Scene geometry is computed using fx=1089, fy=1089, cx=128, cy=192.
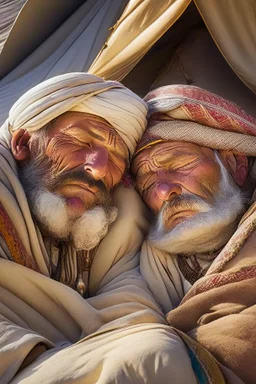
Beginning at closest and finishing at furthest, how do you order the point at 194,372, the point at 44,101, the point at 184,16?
the point at 194,372 < the point at 44,101 < the point at 184,16

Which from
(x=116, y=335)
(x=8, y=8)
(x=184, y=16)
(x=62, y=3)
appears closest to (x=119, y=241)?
(x=116, y=335)

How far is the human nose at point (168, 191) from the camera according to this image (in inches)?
140

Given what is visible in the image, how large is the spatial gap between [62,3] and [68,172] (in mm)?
1860

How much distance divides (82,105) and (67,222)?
426 mm

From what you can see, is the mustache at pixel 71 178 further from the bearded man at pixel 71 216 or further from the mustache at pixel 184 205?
the mustache at pixel 184 205

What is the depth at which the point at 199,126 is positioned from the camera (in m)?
3.70

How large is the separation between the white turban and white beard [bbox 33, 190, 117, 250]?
11.1 inches

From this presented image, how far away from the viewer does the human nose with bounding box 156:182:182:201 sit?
3.57 metres

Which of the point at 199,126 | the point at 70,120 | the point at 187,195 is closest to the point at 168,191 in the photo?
the point at 187,195

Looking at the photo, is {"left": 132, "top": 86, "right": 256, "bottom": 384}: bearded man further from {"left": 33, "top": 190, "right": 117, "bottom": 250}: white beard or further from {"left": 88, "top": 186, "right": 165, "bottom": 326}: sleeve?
{"left": 33, "top": 190, "right": 117, "bottom": 250}: white beard

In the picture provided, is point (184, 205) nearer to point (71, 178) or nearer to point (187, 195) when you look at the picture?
point (187, 195)

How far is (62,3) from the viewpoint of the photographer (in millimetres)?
5180

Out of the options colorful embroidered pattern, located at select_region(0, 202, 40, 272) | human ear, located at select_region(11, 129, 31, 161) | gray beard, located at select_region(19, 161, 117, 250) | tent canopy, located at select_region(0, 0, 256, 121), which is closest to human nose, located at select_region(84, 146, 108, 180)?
gray beard, located at select_region(19, 161, 117, 250)

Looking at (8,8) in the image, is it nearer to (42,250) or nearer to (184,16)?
(184,16)
